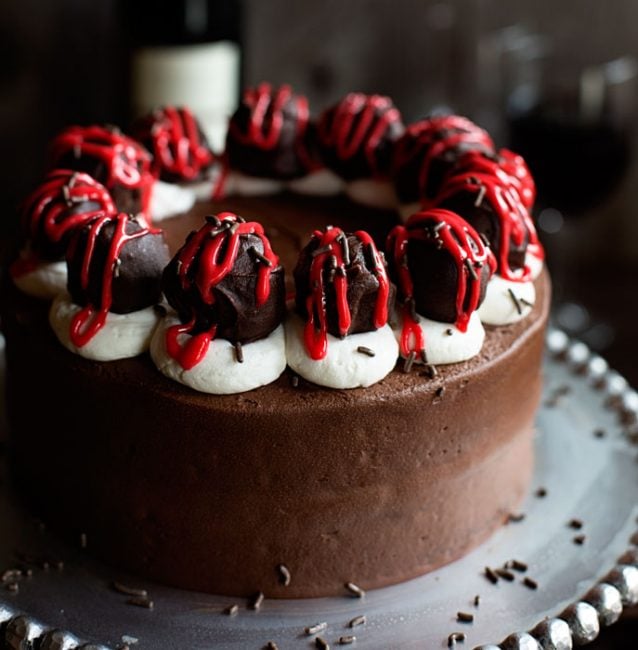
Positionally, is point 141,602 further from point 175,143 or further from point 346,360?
point 175,143

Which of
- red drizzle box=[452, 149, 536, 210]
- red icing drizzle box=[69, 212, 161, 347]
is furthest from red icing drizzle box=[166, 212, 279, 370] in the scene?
red drizzle box=[452, 149, 536, 210]

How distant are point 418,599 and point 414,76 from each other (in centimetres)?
217

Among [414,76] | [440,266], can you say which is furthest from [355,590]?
[414,76]

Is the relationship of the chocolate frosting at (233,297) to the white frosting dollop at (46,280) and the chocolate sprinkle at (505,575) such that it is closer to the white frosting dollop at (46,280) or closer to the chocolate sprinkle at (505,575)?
the white frosting dollop at (46,280)

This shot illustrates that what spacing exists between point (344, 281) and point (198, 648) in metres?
0.62

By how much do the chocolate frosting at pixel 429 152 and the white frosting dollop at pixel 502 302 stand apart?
1.06 ft

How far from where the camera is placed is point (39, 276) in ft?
6.51

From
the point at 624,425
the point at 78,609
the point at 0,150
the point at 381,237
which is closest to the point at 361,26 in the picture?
the point at 0,150

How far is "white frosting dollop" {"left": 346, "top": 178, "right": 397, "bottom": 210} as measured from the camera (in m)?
2.42


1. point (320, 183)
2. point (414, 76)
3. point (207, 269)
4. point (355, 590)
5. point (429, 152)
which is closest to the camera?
point (207, 269)

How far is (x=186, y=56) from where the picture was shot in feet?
10.3

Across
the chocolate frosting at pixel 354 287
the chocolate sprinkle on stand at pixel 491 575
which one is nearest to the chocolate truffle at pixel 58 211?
the chocolate frosting at pixel 354 287

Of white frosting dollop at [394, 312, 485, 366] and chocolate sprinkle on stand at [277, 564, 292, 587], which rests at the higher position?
white frosting dollop at [394, 312, 485, 366]

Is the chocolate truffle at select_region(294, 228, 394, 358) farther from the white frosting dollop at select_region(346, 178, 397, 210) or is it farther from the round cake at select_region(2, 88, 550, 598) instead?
the white frosting dollop at select_region(346, 178, 397, 210)
